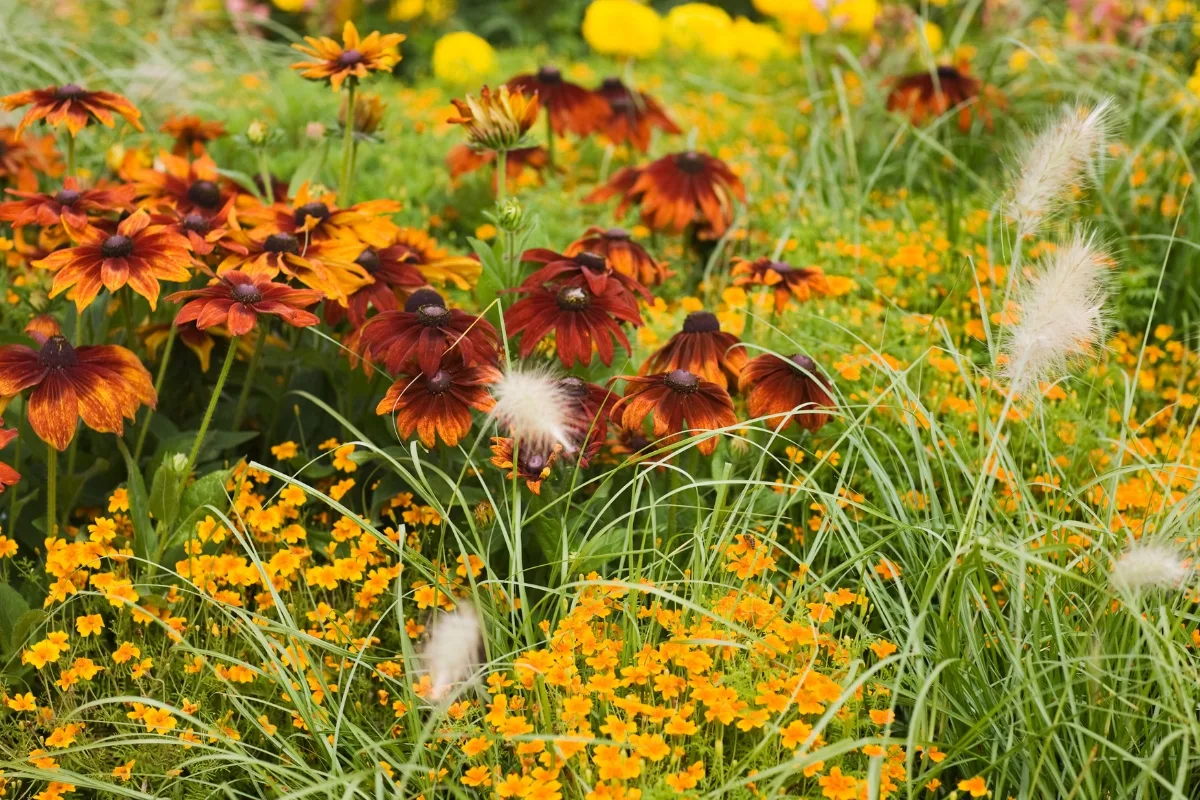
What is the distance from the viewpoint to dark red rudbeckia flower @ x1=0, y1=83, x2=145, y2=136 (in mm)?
2414

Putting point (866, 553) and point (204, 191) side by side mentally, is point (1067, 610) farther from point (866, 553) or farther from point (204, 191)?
point (204, 191)

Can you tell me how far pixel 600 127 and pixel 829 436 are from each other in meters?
1.54

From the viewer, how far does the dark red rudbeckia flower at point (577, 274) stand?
7.42 ft

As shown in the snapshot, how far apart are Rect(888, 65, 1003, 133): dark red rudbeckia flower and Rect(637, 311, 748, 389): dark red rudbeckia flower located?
6.20 feet

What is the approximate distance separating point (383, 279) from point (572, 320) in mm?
451

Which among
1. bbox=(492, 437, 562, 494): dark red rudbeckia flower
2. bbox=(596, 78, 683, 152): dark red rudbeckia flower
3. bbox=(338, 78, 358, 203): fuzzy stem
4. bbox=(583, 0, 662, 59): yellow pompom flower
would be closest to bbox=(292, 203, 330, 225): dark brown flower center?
bbox=(338, 78, 358, 203): fuzzy stem

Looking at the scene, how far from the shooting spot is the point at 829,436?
2.35 metres

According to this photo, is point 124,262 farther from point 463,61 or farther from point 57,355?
point 463,61

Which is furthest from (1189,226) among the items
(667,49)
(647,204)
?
(667,49)

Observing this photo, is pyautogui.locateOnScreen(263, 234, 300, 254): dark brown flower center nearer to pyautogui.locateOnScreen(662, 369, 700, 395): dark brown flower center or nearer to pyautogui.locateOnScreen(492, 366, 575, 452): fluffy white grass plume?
pyautogui.locateOnScreen(492, 366, 575, 452): fluffy white grass plume

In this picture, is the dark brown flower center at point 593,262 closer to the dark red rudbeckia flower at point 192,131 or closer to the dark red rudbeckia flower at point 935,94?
the dark red rudbeckia flower at point 192,131

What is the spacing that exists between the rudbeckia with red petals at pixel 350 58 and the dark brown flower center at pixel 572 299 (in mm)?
684

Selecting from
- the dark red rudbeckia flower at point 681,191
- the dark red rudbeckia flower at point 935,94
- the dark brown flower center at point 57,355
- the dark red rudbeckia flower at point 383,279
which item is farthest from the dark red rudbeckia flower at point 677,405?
the dark red rudbeckia flower at point 935,94

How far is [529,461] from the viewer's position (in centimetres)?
200
